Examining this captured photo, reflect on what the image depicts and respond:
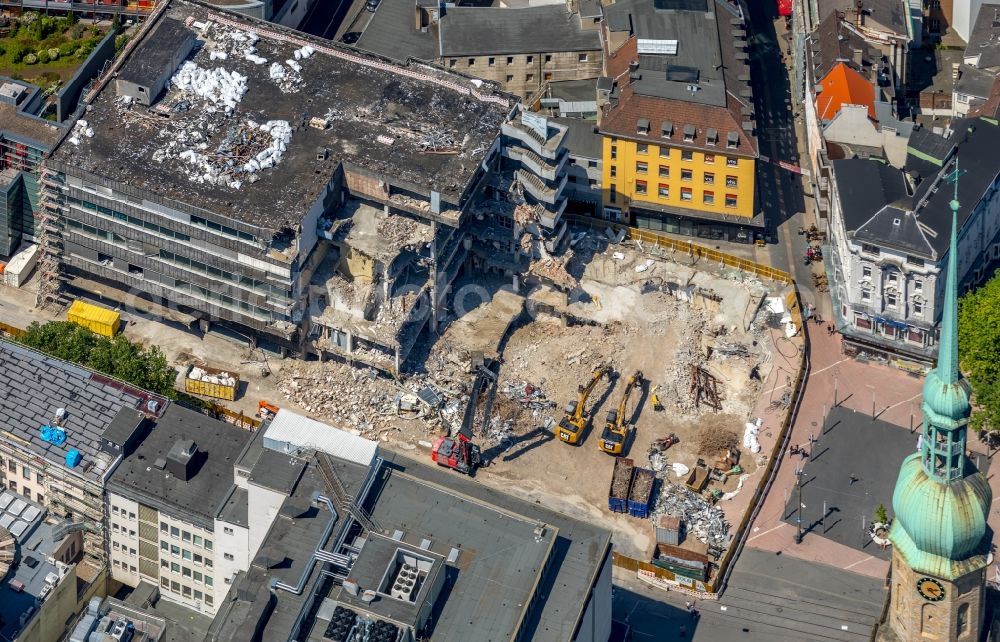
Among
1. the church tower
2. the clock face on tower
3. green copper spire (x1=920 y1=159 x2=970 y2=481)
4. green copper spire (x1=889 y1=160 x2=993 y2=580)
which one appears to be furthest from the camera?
the clock face on tower

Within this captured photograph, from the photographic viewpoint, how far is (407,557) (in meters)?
199

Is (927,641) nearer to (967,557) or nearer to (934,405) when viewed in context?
(967,557)

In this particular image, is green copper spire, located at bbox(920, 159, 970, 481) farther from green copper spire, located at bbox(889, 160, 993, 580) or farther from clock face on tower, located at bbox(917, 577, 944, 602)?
clock face on tower, located at bbox(917, 577, 944, 602)

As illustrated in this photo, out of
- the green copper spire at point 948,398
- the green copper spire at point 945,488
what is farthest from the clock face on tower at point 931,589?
the green copper spire at point 948,398

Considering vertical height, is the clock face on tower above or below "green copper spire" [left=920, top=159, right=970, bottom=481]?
below

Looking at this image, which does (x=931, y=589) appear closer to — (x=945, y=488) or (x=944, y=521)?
(x=944, y=521)

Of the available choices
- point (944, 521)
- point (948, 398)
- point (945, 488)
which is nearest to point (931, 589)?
point (944, 521)

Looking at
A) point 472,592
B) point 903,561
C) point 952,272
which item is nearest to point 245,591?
point 472,592

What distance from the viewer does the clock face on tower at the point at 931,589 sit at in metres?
171

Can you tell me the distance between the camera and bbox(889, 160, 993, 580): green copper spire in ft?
529

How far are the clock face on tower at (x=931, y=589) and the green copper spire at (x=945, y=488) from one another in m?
1.38

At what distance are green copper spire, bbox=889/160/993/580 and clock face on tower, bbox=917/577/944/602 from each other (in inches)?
54.3

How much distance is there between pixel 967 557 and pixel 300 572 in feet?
213

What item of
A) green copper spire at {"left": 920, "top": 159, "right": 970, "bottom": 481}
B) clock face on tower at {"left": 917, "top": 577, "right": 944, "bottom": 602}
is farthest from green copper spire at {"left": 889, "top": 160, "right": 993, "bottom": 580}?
clock face on tower at {"left": 917, "top": 577, "right": 944, "bottom": 602}
